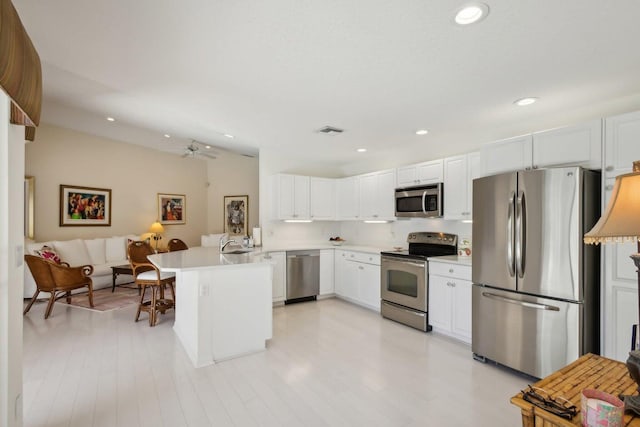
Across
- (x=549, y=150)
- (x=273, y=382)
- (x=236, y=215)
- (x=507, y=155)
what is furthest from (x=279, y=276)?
(x=236, y=215)

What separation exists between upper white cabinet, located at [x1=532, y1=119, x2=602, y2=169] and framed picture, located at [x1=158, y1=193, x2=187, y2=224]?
7.66 m

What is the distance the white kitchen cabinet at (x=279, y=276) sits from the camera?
15.5 ft

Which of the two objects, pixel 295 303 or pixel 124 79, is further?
pixel 295 303

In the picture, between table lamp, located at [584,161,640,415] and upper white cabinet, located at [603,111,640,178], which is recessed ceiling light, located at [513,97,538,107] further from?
table lamp, located at [584,161,640,415]

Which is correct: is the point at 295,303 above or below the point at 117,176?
below

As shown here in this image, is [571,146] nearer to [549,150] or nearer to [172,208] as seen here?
[549,150]

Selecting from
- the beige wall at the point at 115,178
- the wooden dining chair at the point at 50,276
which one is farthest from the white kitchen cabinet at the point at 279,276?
the beige wall at the point at 115,178

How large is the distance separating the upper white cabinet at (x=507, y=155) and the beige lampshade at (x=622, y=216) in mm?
1932

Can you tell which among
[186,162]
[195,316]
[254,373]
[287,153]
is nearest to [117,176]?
[186,162]

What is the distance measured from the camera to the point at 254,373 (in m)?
2.65

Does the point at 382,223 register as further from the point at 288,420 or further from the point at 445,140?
the point at 288,420

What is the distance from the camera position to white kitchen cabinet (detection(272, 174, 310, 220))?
5164 mm

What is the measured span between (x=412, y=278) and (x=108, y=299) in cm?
498

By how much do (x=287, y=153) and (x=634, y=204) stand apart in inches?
187
